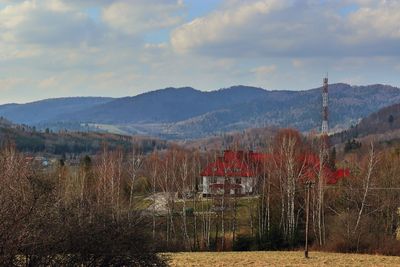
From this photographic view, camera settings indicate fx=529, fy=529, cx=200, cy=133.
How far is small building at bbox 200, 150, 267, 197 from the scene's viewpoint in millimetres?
70931

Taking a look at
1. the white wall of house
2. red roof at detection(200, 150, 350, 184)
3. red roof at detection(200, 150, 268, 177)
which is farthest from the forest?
red roof at detection(200, 150, 268, 177)

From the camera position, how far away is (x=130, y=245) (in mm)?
12773

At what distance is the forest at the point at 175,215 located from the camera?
11.5 meters

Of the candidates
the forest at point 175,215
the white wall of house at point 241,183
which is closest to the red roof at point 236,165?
the white wall of house at point 241,183

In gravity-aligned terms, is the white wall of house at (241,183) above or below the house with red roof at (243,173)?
below

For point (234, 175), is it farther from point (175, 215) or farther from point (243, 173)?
point (175, 215)

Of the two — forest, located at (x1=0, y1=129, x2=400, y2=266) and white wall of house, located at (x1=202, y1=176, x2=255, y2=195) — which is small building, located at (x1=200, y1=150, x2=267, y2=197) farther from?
forest, located at (x1=0, y1=129, x2=400, y2=266)

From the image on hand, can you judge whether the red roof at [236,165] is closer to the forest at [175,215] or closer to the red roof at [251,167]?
the red roof at [251,167]

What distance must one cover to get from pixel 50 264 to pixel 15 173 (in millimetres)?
2195

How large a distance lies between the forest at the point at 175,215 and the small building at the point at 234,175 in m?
1.44

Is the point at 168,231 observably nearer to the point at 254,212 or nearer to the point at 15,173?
the point at 254,212

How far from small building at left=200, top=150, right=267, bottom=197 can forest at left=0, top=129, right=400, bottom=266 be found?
4.71ft

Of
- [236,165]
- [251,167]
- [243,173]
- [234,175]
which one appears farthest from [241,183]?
[251,167]

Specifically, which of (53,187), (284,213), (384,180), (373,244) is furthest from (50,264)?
(384,180)
